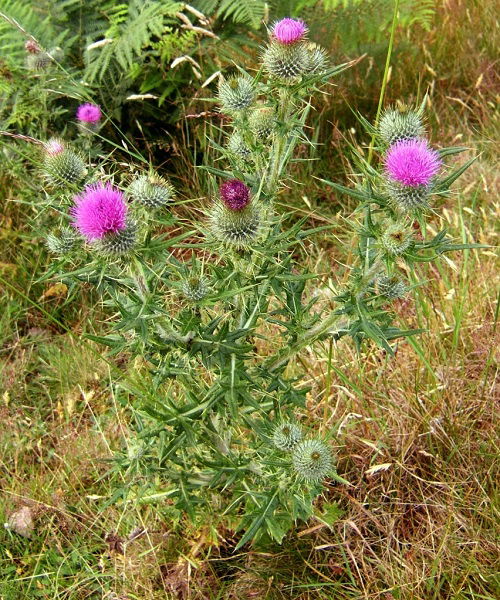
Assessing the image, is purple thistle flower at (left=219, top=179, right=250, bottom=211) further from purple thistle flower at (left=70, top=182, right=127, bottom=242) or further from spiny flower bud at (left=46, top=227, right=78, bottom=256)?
spiny flower bud at (left=46, top=227, right=78, bottom=256)

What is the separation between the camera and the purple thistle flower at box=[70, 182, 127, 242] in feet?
6.63

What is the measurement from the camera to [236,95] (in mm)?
2457

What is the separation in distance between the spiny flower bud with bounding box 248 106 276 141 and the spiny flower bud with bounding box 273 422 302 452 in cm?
105

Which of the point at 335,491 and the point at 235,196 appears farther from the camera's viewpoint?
the point at 335,491

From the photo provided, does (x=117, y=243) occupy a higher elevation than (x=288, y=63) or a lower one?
lower

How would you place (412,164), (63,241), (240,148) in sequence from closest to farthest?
(412,164), (63,241), (240,148)

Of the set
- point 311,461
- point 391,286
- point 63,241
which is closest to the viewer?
point 311,461

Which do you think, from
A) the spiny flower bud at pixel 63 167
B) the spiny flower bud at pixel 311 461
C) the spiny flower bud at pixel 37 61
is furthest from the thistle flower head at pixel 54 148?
the spiny flower bud at pixel 37 61

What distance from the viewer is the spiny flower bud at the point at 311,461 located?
7.41 ft

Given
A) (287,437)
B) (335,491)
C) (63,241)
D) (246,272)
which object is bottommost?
(335,491)

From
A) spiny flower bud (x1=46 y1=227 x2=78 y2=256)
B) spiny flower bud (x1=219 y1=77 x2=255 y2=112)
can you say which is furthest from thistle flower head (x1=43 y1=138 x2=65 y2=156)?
spiny flower bud (x1=219 y1=77 x2=255 y2=112)

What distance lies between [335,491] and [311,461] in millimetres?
851

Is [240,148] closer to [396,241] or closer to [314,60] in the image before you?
[314,60]

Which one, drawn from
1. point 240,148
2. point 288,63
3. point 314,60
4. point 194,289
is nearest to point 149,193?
point 194,289
